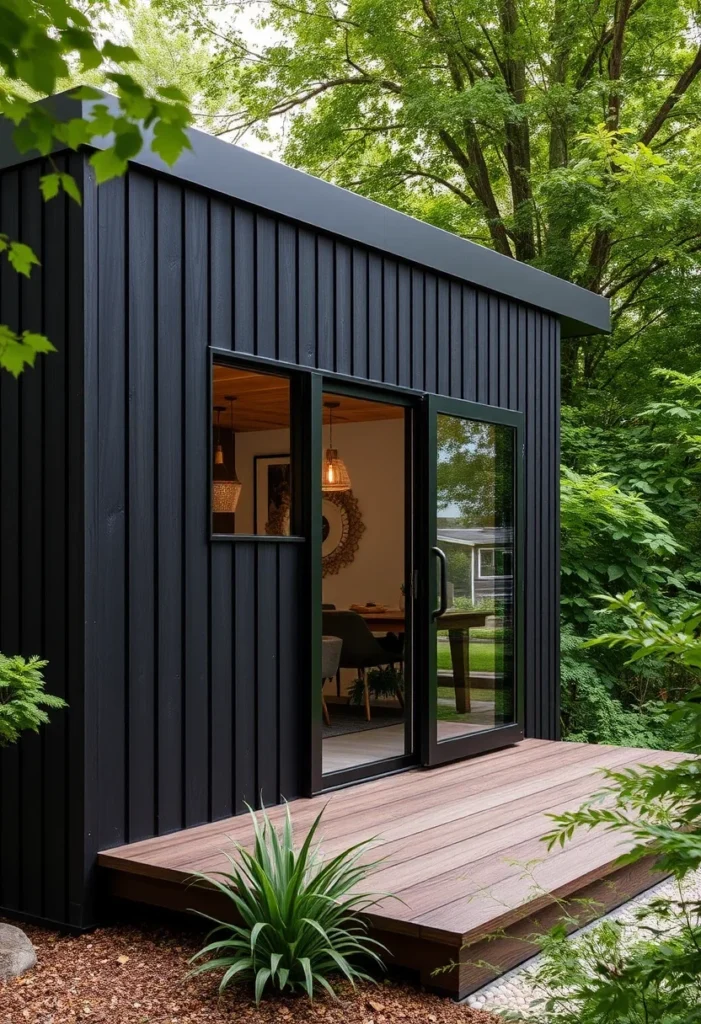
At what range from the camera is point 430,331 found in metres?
5.96

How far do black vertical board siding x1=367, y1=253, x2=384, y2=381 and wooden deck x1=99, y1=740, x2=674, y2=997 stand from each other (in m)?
2.08

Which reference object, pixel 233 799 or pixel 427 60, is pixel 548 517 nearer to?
pixel 233 799

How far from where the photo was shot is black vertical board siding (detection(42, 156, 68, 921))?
13.1 feet

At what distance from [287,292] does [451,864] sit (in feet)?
8.50

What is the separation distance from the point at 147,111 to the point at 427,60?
11722mm

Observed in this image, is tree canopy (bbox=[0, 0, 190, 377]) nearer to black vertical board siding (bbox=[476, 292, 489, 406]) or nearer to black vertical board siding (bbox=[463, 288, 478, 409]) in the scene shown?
black vertical board siding (bbox=[463, 288, 478, 409])

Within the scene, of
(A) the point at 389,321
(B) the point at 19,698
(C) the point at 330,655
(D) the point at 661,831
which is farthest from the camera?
(C) the point at 330,655

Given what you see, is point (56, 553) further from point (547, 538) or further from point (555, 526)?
point (555, 526)

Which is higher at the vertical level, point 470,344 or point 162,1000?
point 470,344

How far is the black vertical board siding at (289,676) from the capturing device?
4.86 m

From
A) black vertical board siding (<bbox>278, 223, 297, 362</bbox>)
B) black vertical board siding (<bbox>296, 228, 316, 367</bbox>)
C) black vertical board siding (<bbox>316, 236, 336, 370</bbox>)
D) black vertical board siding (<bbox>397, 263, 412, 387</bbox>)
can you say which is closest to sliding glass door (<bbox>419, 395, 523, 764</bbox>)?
black vertical board siding (<bbox>397, 263, 412, 387</bbox>)

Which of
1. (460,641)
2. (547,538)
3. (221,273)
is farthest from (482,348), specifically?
(221,273)

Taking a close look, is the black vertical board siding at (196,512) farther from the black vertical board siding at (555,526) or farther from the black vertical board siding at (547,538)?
the black vertical board siding at (555,526)

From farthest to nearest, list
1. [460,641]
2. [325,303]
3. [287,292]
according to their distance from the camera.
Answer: [460,641] → [325,303] → [287,292]
